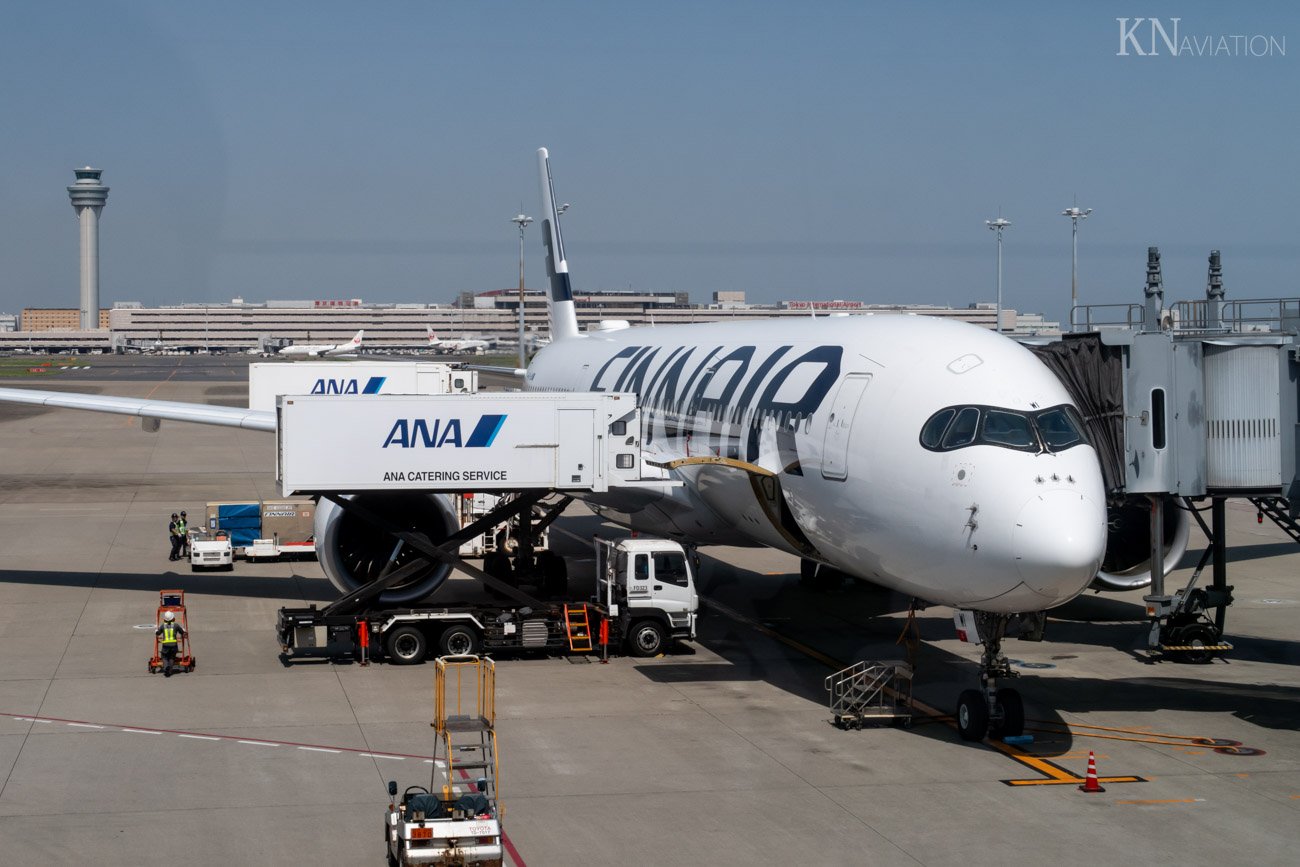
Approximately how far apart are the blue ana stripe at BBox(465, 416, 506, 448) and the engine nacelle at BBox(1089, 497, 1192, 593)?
9.75 meters

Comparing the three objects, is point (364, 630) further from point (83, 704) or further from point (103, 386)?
point (103, 386)

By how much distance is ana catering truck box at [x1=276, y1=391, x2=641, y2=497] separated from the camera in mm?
21094

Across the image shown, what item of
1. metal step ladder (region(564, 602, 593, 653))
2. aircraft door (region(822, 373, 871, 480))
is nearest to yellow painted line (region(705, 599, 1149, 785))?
aircraft door (region(822, 373, 871, 480))

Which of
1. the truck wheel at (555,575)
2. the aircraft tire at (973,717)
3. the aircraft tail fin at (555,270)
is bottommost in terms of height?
the aircraft tire at (973,717)

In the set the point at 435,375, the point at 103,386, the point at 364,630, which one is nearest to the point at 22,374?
the point at 103,386

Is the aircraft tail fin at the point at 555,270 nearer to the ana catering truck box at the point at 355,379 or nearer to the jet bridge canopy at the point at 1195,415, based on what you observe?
the ana catering truck box at the point at 355,379

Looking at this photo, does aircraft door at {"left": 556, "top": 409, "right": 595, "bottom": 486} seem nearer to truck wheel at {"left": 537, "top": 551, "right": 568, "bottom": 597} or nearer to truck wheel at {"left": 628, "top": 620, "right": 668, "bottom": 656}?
truck wheel at {"left": 628, "top": 620, "right": 668, "bottom": 656}

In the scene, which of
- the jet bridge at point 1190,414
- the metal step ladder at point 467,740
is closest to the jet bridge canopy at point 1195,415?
the jet bridge at point 1190,414

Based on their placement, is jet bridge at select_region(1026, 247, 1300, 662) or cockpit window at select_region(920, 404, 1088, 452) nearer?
cockpit window at select_region(920, 404, 1088, 452)

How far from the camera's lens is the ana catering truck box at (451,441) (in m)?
21.1

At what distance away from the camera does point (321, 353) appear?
16325cm

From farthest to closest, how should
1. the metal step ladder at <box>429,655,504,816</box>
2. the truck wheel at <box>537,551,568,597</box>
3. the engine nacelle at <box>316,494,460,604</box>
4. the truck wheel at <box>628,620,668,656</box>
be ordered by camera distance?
1. the truck wheel at <box>537,551,568,597</box>
2. the engine nacelle at <box>316,494,460,604</box>
3. the truck wheel at <box>628,620,668,656</box>
4. the metal step ladder at <box>429,655,504,816</box>

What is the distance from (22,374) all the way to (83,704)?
118254 mm

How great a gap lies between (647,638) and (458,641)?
9.33ft
